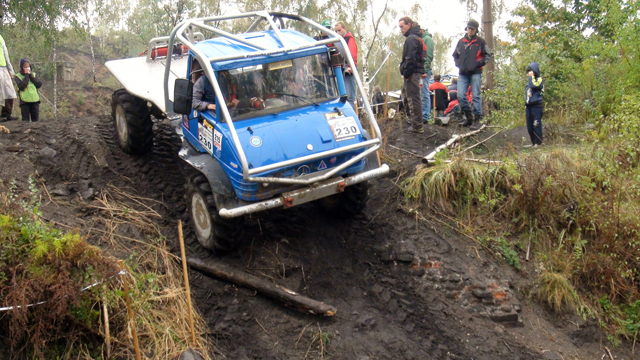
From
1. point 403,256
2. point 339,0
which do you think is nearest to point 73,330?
point 403,256

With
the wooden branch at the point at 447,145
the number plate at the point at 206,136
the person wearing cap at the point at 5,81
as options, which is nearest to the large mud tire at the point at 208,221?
the number plate at the point at 206,136

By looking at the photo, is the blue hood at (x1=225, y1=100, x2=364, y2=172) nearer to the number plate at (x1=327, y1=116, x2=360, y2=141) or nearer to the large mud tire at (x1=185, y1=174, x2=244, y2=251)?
the number plate at (x1=327, y1=116, x2=360, y2=141)

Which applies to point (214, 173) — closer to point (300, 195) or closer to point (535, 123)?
point (300, 195)

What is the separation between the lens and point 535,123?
27.2 ft

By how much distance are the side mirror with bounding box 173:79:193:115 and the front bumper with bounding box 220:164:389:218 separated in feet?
4.61

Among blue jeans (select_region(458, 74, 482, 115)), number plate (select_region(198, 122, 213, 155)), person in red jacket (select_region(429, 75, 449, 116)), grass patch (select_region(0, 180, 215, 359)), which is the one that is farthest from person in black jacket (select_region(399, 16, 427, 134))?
grass patch (select_region(0, 180, 215, 359))

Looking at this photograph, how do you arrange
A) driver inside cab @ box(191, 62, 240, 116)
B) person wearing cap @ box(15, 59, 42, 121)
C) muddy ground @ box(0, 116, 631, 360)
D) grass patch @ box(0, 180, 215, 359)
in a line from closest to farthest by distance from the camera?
grass patch @ box(0, 180, 215, 359)
muddy ground @ box(0, 116, 631, 360)
driver inside cab @ box(191, 62, 240, 116)
person wearing cap @ box(15, 59, 42, 121)

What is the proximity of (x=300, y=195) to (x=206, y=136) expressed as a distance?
1384mm

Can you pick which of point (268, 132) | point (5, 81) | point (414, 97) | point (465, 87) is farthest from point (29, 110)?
point (465, 87)

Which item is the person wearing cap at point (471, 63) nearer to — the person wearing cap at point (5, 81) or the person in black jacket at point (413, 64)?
the person in black jacket at point (413, 64)

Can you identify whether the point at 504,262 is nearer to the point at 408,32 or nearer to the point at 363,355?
the point at 363,355

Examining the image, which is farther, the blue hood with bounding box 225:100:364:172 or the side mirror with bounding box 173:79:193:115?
the side mirror with bounding box 173:79:193:115

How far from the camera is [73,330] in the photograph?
13.6 feet

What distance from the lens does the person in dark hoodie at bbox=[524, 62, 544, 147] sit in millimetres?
8000
